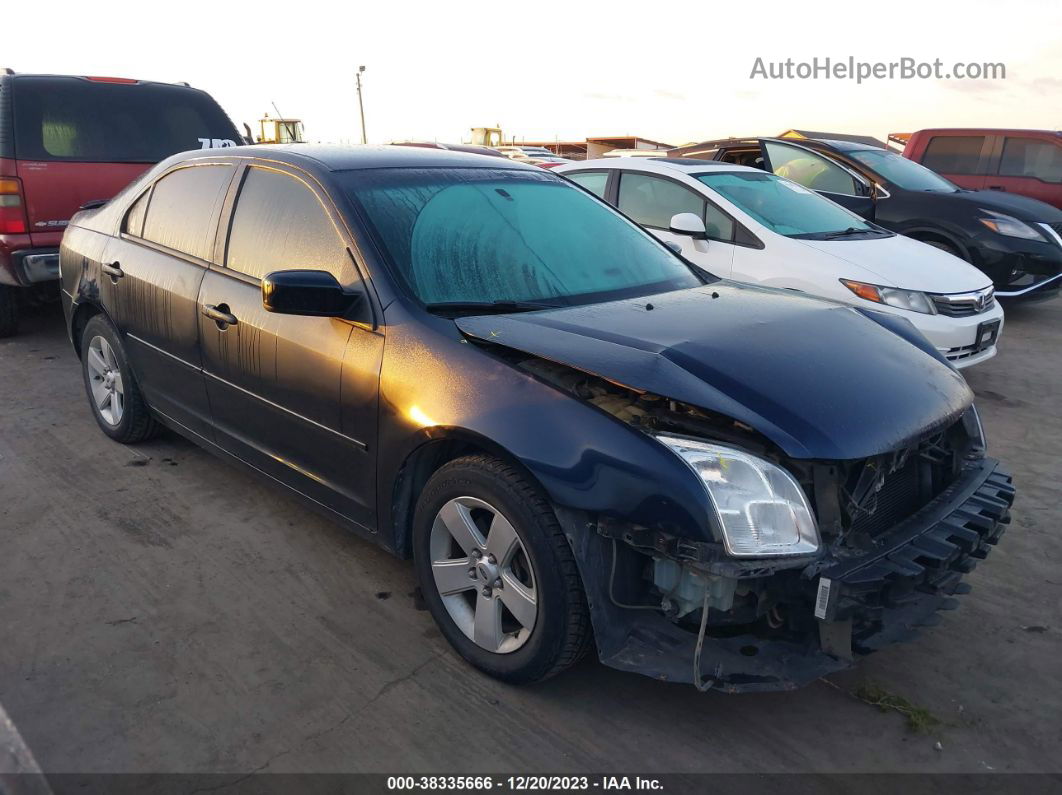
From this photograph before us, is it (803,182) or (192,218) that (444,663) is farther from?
(803,182)

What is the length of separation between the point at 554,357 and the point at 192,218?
2242mm

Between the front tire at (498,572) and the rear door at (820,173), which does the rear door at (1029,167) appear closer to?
the rear door at (820,173)

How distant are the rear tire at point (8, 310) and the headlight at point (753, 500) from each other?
6432 mm

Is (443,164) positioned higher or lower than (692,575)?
higher

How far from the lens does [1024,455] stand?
475 cm

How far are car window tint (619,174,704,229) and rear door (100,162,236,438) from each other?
12.0ft

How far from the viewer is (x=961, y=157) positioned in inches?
448

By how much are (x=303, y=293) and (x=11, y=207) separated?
4559 mm

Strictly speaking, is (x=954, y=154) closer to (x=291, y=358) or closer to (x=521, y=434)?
(x=291, y=358)

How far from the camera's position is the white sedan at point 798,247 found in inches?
220

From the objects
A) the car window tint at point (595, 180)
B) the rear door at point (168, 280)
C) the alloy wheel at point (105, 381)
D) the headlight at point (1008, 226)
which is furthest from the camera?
the headlight at point (1008, 226)

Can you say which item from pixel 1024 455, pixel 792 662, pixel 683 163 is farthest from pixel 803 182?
pixel 792 662

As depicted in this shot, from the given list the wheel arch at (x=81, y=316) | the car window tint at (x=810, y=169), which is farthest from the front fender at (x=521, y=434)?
the car window tint at (x=810, y=169)

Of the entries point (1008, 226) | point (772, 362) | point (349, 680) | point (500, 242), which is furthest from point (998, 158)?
point (349, 680)
